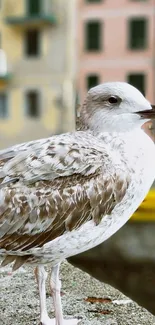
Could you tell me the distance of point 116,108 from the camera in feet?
5.39

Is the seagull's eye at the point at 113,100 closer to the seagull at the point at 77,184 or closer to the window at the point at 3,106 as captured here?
the seagull at the point at 77,184

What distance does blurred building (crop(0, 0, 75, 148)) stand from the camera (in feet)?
44.8

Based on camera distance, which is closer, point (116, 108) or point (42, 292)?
point (116, 108)

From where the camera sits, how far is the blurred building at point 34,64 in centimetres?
1366

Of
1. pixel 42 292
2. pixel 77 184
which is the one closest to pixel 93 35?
pixel 42 292

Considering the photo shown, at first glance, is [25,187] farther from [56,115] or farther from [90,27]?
[90,27]

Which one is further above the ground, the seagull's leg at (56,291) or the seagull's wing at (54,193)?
the seagull's wing at (54,193)

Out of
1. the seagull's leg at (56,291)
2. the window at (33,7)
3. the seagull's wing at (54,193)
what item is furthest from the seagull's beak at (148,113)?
the window at (33,7)

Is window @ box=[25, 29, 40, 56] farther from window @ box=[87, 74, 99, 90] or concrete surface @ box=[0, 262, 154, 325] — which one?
concrete surface @ box=[0, 262, 154, 325]

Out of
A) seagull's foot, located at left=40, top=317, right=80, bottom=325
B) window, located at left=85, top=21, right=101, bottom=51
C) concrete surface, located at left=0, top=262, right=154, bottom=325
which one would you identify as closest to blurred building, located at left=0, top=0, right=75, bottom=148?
window, located at left=85, top=21, right=101, bottom=51

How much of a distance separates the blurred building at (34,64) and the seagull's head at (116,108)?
37.8 feet

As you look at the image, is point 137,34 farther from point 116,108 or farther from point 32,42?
point 116,108

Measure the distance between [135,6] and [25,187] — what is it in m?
13.4

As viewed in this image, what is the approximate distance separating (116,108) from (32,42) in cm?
1308
